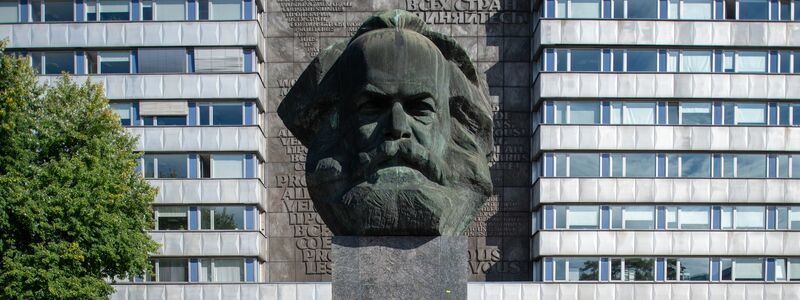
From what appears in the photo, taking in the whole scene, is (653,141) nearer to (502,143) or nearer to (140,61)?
(502,143)

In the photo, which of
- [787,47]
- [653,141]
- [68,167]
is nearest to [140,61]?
[68,167]

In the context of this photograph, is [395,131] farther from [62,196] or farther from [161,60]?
[161,60]

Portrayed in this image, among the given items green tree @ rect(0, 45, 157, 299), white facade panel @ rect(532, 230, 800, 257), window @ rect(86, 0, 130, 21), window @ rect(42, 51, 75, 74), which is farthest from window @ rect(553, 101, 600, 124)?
window @ rect(42, 51, 75, 74)

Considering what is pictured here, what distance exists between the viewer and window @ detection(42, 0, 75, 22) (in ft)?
121

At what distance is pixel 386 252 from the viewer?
23.0 ft

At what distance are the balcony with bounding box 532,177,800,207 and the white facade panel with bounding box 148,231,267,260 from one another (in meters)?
12.3

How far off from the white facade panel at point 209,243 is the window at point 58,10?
1038 cm

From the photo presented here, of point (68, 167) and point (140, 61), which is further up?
point (140, 61)

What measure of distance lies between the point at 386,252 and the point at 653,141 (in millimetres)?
31094

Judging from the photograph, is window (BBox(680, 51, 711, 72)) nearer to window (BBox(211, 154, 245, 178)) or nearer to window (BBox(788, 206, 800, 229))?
window (BBox(788, 206, 800, 229))

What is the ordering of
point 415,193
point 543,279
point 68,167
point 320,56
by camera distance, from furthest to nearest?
point 543,279, point 68,167, point 320,56, point 415,193

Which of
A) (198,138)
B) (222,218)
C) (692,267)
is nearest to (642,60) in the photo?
(692,267)

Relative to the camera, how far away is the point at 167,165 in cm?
3634

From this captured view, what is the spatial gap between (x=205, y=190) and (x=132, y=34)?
24.7 feet
